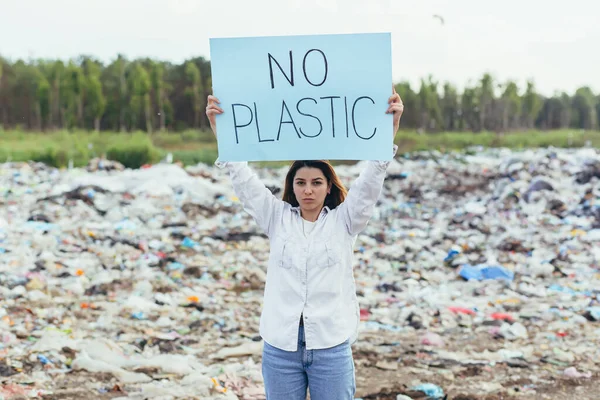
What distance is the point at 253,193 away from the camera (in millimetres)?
1926

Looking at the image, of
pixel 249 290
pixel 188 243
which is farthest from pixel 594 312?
pixel 188 243

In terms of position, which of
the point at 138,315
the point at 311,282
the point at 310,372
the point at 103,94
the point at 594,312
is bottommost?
the point at 594,312

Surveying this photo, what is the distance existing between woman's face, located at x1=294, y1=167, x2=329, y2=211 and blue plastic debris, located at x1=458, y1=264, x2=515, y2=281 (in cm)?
437

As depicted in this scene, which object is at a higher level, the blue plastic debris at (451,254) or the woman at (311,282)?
the woman at (311,282)

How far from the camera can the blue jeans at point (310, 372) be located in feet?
5.86

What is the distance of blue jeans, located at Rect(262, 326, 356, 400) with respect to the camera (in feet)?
5.86

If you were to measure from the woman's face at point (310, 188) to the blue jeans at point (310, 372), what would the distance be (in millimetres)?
363

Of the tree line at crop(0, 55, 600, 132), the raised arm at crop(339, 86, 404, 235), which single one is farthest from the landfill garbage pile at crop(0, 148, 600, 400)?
the tree line at crop(0, 55, 600, 132)

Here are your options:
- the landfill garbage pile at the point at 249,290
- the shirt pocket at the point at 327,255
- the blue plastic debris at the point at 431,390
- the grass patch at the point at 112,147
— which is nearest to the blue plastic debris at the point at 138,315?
the landfill garbage pile at the point at 249,290

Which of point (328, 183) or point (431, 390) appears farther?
point (431, 390)

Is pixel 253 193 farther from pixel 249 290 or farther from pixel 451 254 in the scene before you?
pixel 451 254

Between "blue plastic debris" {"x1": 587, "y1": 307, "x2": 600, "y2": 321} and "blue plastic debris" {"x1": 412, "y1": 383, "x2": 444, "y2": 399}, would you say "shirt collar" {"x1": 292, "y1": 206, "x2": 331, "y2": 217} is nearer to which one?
"blue plastic debris" {"x1": 412, "y1": 383, "x2": 444, "y2": 399}

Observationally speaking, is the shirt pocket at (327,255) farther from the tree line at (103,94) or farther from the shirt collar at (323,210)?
the tree line at (103,94)

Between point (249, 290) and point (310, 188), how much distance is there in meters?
3.96
